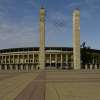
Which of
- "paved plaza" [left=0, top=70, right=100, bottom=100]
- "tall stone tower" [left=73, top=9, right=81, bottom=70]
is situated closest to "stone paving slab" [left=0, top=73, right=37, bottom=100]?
"paved plaza" [left=0, top=70, right=100, bottom=100]

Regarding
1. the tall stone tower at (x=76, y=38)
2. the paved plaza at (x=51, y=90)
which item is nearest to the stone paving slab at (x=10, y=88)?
the paved plaza at (x=51, y=90)

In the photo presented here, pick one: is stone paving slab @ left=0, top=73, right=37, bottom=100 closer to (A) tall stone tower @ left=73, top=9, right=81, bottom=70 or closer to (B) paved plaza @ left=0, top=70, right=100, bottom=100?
(B) paved plaza @ left=0, top=70, right=100, bottom=100

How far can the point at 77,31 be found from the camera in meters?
80.1

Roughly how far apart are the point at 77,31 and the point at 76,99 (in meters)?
68.6

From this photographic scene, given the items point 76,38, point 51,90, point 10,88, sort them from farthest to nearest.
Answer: point 76,38
point 10,88
point 51,90

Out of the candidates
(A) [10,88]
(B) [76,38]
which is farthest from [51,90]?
(B) [76,38]

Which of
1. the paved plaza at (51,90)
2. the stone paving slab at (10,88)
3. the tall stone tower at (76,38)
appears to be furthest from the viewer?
the tall stone tower at (76,38)

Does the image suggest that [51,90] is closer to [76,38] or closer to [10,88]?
[10,88]

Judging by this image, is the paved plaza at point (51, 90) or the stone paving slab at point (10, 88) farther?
the stone paving slab at point (10, 88)

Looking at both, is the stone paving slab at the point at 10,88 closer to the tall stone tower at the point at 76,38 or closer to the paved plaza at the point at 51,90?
the paved plaza at the point at 51,90

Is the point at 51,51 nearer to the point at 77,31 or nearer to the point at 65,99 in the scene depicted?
the point at 77,31

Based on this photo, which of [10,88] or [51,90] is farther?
[10,88]

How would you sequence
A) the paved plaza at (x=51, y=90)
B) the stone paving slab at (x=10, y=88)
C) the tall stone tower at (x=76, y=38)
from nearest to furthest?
the paved plaza at (x=51, y=90), the stone paving slab at (x=10, y=88), the tall stone tower at (x=76, y=38)

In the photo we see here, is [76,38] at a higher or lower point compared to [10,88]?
higher
